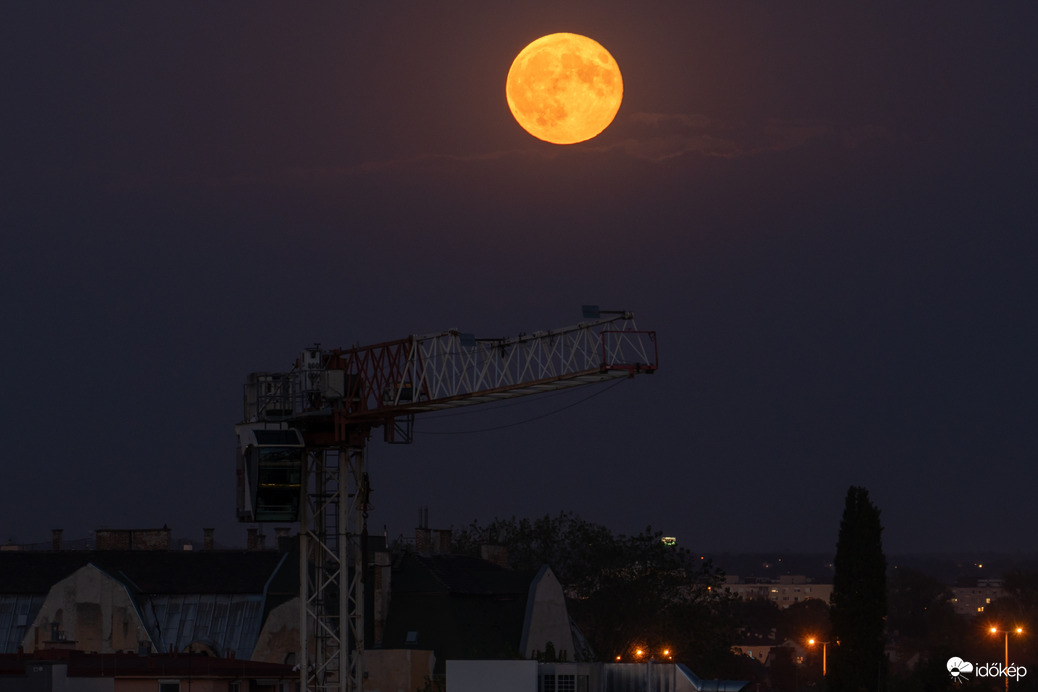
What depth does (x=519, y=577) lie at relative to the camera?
301 feet

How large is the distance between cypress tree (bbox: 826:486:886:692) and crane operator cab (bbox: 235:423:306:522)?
36.0 m

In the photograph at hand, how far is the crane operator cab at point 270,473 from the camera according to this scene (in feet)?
219

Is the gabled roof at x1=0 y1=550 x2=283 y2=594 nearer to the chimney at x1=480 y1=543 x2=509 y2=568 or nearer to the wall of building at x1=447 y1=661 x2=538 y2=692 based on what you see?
the chimney at x1=480 y1=543 x2=509 y2=568

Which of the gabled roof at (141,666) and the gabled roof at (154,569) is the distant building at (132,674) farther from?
the gabled roof at (154,569)

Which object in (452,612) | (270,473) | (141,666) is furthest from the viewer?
(452,612)

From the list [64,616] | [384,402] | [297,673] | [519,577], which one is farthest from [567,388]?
[64,616]

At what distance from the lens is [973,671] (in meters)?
98.6

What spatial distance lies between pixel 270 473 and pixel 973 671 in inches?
2073

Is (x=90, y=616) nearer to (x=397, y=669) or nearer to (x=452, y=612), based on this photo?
(x=397, y=669)

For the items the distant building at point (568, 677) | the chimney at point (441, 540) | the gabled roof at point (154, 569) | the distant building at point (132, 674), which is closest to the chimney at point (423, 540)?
the chimney at point (441, 540)

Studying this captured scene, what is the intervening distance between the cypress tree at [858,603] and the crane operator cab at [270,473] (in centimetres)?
3600

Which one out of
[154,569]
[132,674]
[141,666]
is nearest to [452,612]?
[154,569]

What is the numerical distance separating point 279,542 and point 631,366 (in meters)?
42.0

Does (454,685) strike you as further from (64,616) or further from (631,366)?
(64,616)
